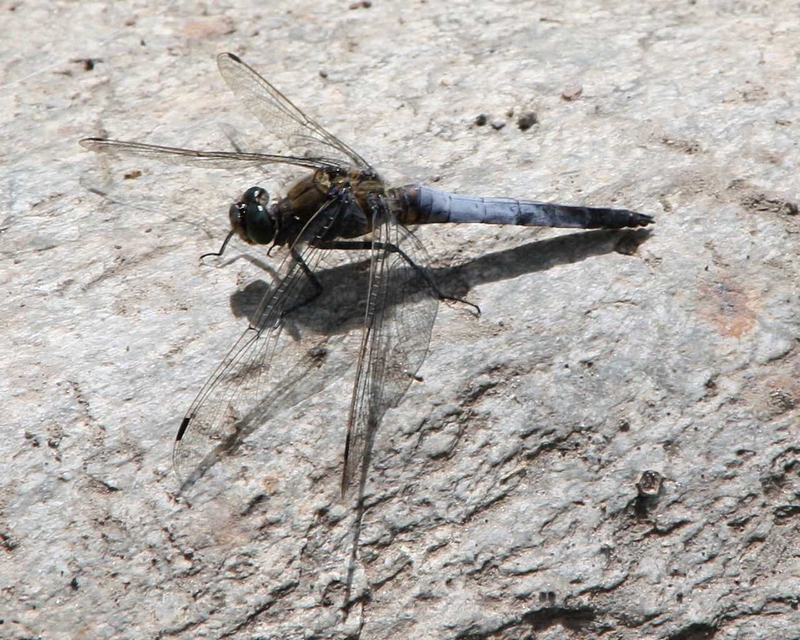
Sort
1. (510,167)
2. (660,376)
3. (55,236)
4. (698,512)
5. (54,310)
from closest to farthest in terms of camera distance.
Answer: (698,512) < (660,376) < (54,310) < (55,236) < (510,167)

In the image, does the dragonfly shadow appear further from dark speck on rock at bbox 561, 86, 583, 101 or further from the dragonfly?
dark speck on rock at bbox 561, 86, 583, 101

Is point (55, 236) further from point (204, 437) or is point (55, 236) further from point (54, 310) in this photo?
point (204, 437)

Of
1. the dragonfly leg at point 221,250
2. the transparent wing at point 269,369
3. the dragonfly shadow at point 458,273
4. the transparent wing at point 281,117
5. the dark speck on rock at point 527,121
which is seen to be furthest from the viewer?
the dark speck on rock at point 527,121

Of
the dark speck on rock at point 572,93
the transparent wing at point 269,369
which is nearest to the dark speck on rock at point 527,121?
the dark speck on rock at point 572,93

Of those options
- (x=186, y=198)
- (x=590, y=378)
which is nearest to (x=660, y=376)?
(x=590, y=378)

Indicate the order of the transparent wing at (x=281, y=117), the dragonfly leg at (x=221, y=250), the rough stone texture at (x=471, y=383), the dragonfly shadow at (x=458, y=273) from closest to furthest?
the rough stone texture at (x=471, y=383), the dragonfly shadow at (x=458, y=273), the dragonfly leg at (x=221, y=250), the transparent wing at (x=281, y=117)

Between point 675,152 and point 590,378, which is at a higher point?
point 675,152

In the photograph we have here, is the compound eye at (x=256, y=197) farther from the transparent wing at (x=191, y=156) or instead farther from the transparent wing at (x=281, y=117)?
the transparent wing at (x=281, y=117)
